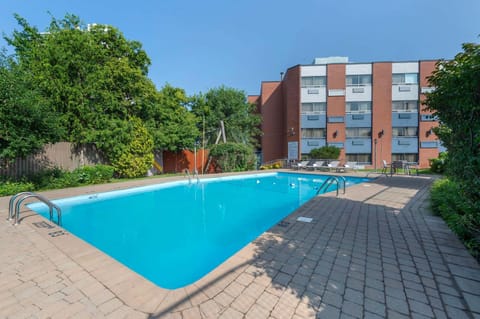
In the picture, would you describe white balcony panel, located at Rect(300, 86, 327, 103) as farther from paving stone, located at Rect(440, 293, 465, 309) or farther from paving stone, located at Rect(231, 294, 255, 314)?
paving stone, located at Rect(231, 294, 255, 314)

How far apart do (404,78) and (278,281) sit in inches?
1032

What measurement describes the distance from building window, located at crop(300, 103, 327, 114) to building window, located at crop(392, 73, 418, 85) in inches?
281

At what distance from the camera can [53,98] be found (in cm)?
1018

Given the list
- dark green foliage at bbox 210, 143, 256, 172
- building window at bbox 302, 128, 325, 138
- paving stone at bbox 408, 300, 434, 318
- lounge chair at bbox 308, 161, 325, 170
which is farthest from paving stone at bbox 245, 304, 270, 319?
building window at bbox 302, 128, 325, 138

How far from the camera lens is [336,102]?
70.2 feet

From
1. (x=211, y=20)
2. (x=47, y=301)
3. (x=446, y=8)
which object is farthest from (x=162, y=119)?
(x=446, y=8)

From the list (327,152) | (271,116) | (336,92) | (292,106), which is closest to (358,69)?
(336,92)

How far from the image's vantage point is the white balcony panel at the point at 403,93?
66.7 feet

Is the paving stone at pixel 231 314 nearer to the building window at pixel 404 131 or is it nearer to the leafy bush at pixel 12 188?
the leafy bush at pixel 12 188

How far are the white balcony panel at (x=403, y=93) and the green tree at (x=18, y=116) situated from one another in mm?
27038

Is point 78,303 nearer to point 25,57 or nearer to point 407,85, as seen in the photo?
point 25,57

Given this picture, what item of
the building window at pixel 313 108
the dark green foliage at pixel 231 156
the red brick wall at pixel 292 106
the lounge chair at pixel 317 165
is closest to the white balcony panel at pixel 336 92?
the building window at pixel 313 108

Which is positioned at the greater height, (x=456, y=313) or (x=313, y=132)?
(x=313, y=132)

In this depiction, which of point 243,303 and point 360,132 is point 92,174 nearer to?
point 243,303
